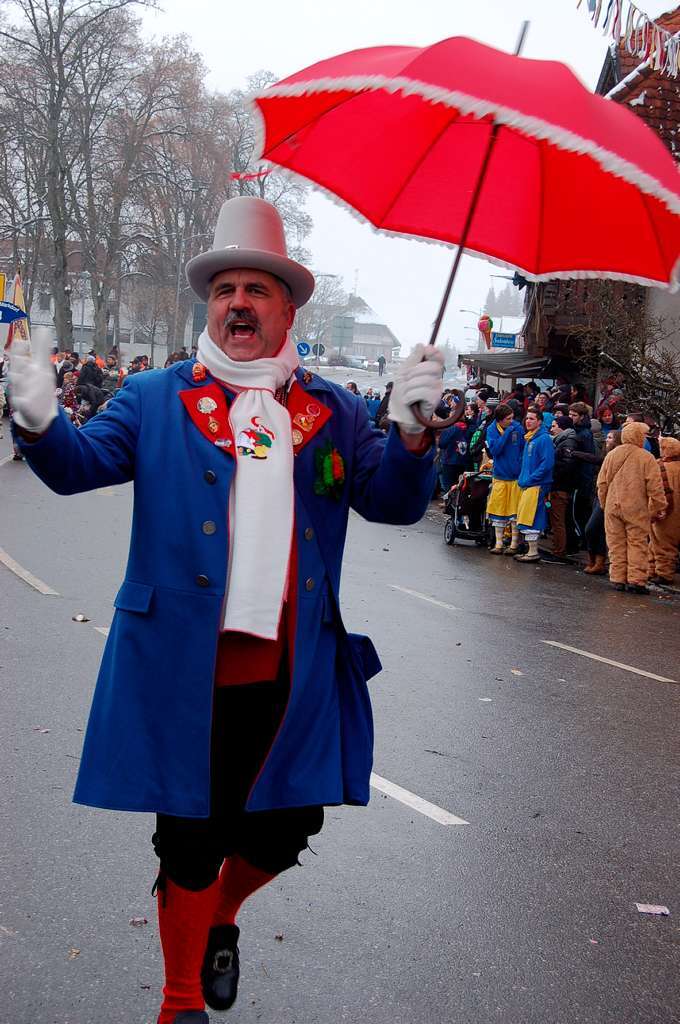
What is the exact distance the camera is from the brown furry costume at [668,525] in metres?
15.1

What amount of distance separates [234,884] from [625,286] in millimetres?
21109

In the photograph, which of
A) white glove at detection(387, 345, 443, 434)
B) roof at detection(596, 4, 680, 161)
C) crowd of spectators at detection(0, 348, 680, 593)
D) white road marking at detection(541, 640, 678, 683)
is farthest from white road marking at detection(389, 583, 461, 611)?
roof at detection(596, 4, 680, 161)

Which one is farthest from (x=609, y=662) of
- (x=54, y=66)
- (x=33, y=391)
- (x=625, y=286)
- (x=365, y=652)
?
(x=54, y=66)

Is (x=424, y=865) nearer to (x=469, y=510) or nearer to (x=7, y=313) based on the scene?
(x=469, y=510)

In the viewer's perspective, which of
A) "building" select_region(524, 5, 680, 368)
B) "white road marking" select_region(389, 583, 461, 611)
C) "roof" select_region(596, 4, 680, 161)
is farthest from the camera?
"roof" select_region(596, 4, 680, 161)

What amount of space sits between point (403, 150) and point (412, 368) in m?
0.82

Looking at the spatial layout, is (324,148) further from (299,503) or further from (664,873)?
(664,873)

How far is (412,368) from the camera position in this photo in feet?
9.53

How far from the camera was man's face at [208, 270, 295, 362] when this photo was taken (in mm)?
3258

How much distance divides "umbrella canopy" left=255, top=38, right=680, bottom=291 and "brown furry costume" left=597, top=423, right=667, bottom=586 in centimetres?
1132

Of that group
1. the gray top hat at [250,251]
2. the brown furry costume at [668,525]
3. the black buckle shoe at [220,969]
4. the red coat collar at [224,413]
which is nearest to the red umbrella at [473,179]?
the gray top hat at [250,251]

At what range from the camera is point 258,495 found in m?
3.11

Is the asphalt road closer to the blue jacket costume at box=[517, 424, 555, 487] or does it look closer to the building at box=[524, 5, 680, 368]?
the blue jacket costume at box=[517, 424, 555, 487]

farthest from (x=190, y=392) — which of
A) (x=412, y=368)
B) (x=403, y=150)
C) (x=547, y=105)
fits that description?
(x=547, y=105)
